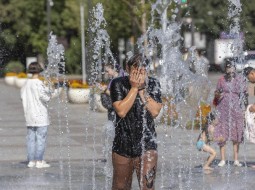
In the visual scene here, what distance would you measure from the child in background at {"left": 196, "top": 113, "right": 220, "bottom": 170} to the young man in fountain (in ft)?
15.2

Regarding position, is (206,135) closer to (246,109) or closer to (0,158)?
(246,109)

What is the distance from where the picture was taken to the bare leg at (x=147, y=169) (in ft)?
23.1

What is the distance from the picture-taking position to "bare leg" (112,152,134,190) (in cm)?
710

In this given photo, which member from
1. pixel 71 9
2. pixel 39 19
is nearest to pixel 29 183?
pixel 71 9

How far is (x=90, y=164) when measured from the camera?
12.7 metres

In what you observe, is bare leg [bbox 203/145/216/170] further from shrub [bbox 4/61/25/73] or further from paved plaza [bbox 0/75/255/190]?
shrub [bbox 4/61/25/73]

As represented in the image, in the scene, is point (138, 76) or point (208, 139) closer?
point (138, 76)

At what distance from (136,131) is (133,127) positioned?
0.14ft

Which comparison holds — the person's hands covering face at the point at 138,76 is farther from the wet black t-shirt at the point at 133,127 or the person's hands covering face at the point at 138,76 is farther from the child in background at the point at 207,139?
the child in background at the point at 207,139

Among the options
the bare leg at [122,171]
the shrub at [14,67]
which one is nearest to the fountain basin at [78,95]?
the bare leg at [122,171]

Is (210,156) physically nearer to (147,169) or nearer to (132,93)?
(147,169)

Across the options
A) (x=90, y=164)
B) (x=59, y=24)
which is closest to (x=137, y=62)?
(x=90, y=164)

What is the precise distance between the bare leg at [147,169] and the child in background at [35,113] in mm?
5301

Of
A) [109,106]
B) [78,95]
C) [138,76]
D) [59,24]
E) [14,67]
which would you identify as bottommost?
[14,67]
